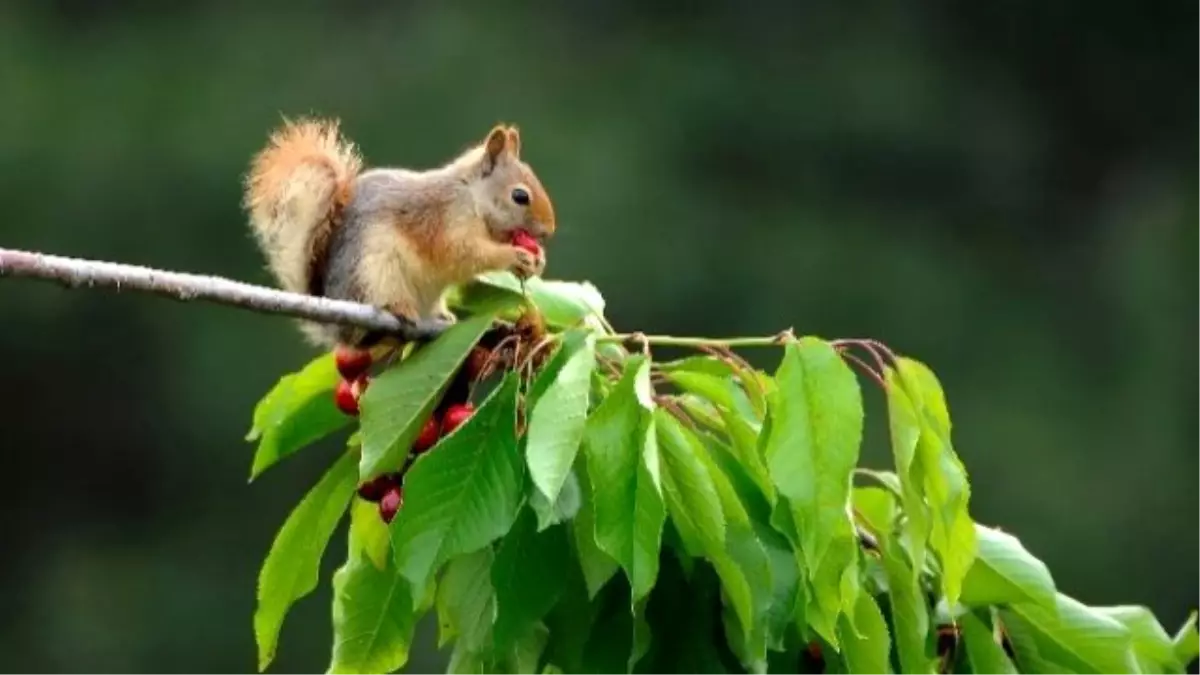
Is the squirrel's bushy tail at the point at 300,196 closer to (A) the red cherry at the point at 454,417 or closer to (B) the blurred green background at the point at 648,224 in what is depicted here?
(A) the red cherry at the point at 454,417

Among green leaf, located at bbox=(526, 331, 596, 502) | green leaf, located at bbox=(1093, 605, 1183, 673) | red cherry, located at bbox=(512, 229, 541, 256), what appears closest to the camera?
green leaf, located at bbox=(526, 331, 596, 502)

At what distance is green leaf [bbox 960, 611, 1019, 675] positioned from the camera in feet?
6.53

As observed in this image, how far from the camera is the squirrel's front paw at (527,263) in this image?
225 cm

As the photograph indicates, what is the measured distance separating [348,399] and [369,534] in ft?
0.36

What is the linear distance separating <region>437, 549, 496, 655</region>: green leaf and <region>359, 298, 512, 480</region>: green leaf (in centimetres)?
9

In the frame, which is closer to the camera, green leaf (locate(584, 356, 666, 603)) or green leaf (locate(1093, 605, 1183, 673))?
green leaf (locate(584, 356, 666, 603))

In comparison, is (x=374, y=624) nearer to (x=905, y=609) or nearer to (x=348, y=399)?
(x=348, y=399)

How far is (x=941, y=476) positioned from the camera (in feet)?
5.75

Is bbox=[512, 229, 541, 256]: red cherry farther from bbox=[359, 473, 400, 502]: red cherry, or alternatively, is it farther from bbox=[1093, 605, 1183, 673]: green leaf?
bbox=[1093, 605, 1183, 673]: green leaf

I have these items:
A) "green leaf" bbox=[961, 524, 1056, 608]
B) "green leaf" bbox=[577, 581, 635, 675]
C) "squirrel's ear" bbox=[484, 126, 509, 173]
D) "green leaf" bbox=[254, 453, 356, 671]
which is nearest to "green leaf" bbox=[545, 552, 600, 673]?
"green leaf" bbox=[577, 581, 635, 675]

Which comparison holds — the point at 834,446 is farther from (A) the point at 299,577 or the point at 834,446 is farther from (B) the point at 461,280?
(B) the point at 461,280

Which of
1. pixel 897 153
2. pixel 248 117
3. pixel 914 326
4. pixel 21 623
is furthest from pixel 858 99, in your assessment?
pixel 21 623

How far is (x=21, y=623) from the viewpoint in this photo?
815 centimetres

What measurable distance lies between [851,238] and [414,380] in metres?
6.38
